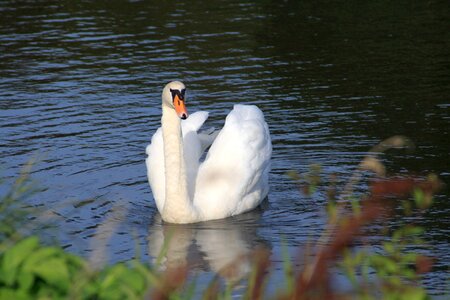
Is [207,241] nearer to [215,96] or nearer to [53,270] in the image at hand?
[53,270]

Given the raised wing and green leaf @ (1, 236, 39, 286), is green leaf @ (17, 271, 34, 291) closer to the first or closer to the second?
green leaf @ (1, 236, 39, 286)

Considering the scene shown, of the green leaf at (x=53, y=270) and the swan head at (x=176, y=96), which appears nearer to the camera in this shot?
the green leaf at (x=53, y=270)

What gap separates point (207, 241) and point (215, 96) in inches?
217

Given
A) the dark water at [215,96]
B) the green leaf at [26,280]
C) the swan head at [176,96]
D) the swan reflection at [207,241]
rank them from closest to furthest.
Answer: the green leaf at [26,280], the swan reflection at [207,241], the dark water at [215,96], the swan head at [176,96]

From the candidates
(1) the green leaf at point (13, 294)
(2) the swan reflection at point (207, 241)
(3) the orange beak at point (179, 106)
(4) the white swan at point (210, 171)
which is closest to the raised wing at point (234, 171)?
(4) the white swan at point (210, 171)

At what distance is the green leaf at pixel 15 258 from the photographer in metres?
4.39

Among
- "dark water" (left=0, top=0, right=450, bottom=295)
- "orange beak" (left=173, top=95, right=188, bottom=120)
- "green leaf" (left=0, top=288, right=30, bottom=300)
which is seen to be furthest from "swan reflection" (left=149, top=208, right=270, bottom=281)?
"green leaf" (left=0, top=288, right=30, bottom=300)

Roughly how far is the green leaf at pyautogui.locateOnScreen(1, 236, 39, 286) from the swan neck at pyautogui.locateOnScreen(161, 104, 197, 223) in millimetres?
5616

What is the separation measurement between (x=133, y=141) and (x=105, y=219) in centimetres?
293

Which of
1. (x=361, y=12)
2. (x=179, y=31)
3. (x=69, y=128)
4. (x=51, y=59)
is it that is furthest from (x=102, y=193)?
(x=361, y=12)

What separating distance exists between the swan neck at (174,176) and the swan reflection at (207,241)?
11 centimetres

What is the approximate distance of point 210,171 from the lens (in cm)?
1048

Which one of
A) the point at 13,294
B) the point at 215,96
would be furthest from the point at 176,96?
the point at 13,294

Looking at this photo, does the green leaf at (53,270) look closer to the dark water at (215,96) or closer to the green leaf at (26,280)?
the green leaf at (26,280)
